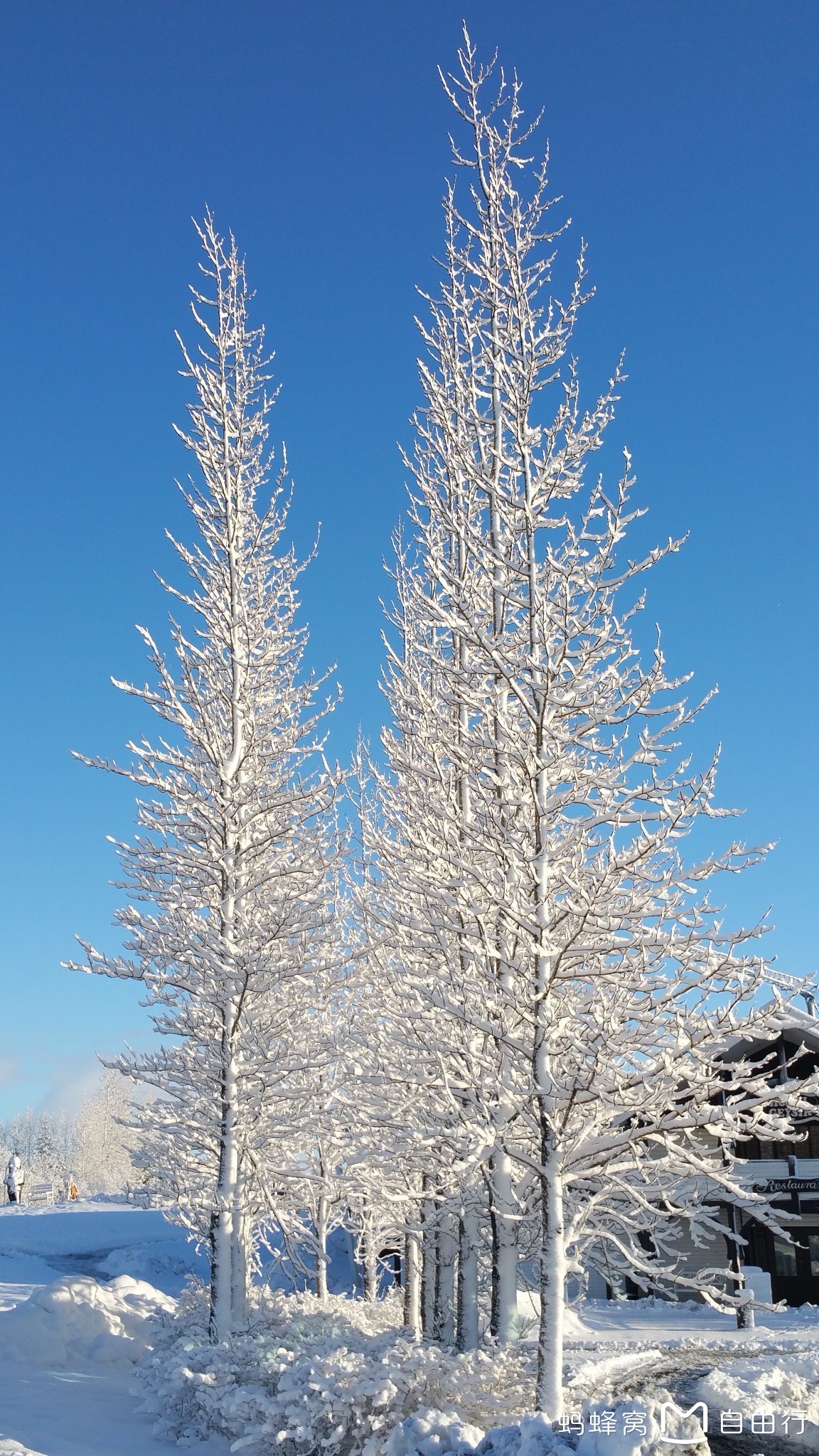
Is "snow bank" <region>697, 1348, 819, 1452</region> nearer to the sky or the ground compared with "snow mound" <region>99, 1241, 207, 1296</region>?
nearer to the sky

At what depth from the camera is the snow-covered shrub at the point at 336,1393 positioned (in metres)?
7.41

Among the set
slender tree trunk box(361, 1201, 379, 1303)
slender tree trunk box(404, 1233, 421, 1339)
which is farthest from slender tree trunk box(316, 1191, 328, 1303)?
slender tree trunk box(404, 1233, 421, 1339)

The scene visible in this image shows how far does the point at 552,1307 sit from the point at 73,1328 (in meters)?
8.27

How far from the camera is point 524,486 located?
8422 mm

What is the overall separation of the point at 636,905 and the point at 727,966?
2.49ft

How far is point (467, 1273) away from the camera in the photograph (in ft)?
38.4

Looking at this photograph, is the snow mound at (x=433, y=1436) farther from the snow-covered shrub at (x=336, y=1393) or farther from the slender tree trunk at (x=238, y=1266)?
the slender tree trunk at (x=238, y=1266)

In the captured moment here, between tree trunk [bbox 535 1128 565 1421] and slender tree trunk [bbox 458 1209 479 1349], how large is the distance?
4337 mm

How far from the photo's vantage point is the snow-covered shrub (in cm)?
741

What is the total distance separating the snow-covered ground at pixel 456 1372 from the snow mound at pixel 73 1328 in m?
0.02

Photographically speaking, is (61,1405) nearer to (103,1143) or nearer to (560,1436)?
(560,1436)

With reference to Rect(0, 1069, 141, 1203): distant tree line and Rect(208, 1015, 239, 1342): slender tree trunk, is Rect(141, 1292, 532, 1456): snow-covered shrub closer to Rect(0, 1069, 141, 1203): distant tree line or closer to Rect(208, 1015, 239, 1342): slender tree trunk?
Rect(208, 1015, 239, 1342): slender tree trunk

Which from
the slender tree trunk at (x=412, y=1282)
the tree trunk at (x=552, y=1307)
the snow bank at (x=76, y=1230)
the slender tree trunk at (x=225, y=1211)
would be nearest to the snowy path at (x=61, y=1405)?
the slender tree trunk at (x=225, y=1211)

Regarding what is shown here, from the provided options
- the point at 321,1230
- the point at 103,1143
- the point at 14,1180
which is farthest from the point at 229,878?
the point at 103,1143
